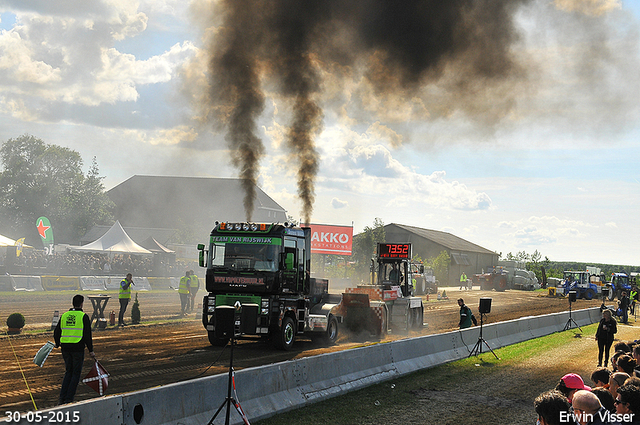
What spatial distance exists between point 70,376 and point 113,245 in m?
35.0

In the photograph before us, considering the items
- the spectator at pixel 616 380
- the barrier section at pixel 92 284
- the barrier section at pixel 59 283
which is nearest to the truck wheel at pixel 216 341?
the spectator at pixel 616 380

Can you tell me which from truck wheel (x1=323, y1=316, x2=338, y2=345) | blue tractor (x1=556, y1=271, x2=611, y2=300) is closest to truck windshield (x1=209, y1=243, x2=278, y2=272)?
Result: truck wheel (x1=323, y1=316, x2=338, y2=345)

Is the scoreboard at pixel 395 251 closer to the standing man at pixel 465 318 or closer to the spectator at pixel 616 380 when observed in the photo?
the standing man at pixel 465 318

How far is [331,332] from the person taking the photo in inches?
693

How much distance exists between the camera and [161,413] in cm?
709

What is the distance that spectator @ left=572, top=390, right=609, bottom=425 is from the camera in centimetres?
506

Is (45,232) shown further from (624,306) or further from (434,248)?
(434,248)

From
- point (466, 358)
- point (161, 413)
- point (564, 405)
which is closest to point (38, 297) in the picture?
point (466, 358)

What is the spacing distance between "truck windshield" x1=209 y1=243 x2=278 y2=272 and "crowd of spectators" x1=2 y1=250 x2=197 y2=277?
24827 mm

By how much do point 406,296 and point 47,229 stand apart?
131ft

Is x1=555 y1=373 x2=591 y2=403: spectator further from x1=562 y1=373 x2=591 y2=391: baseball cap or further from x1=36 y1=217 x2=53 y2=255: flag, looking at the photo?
x1=36 y1=217 x2=53 y2=255: flag

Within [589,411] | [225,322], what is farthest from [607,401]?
[225,322]

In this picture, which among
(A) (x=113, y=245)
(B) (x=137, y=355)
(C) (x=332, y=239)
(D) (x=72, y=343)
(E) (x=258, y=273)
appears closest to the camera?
(D) (x=72, y=343)

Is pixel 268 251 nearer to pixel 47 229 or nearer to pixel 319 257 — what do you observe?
pixel 47 229
